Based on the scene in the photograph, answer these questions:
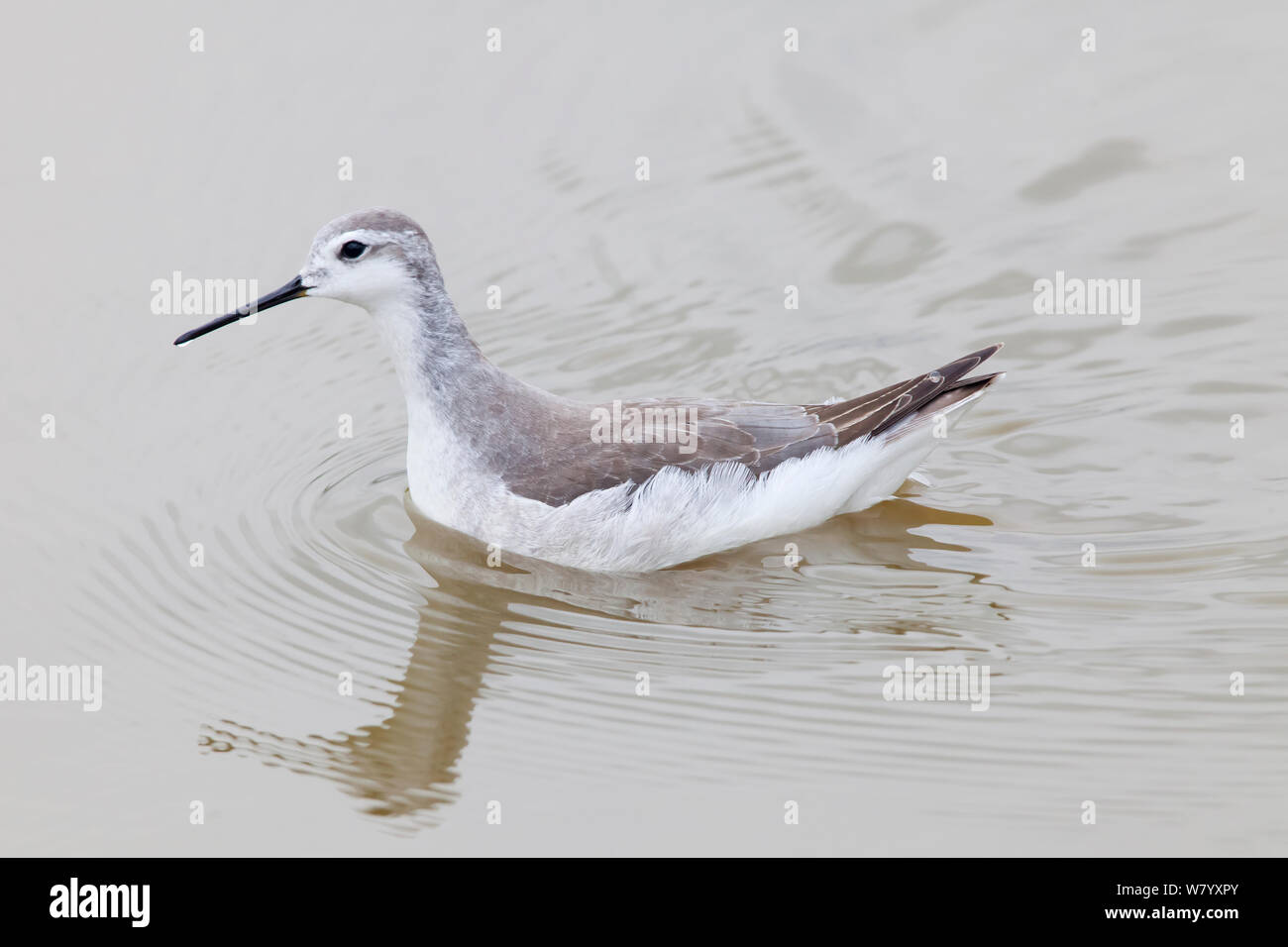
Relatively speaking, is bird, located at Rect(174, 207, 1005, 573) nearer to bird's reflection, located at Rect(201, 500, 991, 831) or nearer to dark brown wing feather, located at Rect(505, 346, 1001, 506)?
dark brown wing feather, located at Rect(505, 346, 1001, 506)

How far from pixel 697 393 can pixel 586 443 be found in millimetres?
2077

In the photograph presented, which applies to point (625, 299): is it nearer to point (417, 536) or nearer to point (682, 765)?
point (417, 536)

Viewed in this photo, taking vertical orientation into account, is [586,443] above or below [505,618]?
above

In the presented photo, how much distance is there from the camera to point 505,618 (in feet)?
31.3

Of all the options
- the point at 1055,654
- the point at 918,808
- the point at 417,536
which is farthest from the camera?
the point at 417,536

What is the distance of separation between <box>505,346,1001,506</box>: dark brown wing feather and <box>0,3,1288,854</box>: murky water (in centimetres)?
59

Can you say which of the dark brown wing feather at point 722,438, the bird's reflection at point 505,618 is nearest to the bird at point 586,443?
the dark brown wing feather at point 722,438

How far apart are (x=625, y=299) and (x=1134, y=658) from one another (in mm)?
5499

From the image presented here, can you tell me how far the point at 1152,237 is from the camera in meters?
13.3

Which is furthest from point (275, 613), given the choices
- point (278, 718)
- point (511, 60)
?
point (511, 60)

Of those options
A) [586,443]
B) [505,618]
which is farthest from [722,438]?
[505,618]

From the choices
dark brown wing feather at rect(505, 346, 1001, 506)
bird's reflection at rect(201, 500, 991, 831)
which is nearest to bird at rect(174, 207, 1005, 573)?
dark brown wing feather at rect(505, 346, 1001, 506)

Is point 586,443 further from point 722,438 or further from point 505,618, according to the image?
point 505,618

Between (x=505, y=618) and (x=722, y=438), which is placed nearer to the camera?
(x=505, y=618)
